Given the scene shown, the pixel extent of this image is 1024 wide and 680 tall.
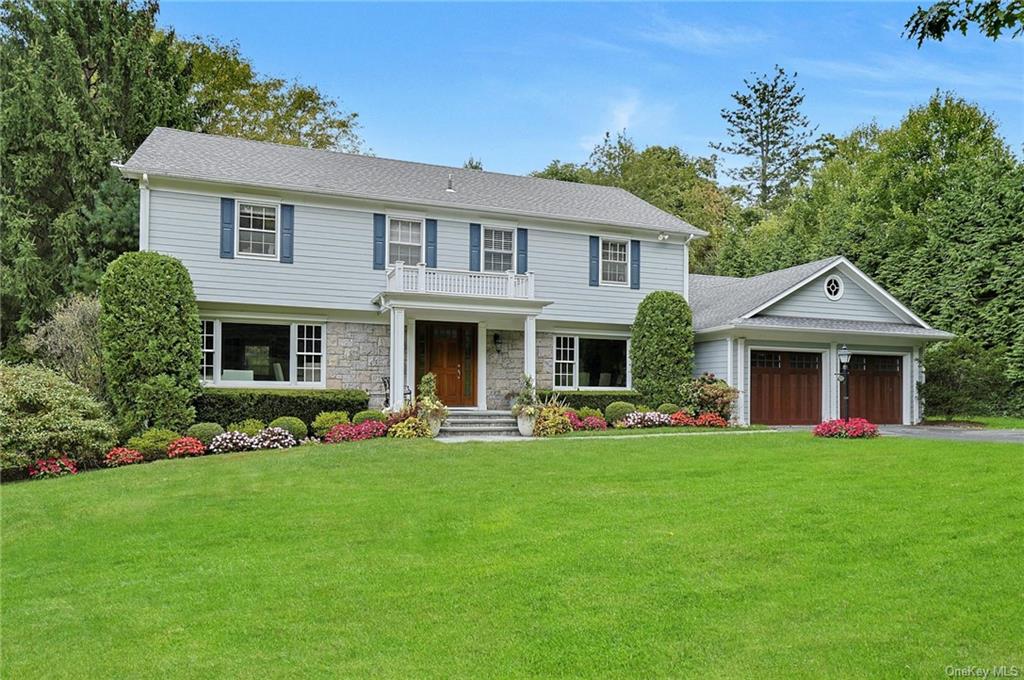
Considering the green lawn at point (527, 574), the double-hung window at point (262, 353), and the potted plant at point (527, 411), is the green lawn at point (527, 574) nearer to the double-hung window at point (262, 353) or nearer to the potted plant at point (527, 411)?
the potted plant at point (527, 411)

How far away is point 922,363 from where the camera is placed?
21.2 m

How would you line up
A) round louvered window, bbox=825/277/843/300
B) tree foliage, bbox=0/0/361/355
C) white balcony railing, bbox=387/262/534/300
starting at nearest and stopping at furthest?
1. white balcony railing, bbox=387/262/534/300
2. round louvered window, bbox=825/277/843/300
3. tree foliage, bbox=0/0/361/355

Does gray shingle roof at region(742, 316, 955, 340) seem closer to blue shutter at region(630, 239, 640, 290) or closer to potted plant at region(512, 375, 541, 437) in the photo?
blue shutter at region(630, 239, 640, 290)

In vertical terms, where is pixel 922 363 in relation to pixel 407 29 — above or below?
below

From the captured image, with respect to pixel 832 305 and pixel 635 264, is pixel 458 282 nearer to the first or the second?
pixel 635 264

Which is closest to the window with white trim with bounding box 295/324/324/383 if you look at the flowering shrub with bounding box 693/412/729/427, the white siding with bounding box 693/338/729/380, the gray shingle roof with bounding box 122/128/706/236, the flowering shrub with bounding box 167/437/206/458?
the gray shingle roof with bounding box 122/128/706/236

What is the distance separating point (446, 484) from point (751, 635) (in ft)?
18.0

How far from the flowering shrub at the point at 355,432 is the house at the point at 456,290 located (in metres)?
1.51

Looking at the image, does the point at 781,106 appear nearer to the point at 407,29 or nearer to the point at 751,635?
the point at 407,29

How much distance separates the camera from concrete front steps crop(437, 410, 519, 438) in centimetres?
1653

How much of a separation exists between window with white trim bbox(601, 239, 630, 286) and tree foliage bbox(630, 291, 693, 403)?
1.41 metres

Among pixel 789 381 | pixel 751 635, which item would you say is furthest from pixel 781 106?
pixel 751 635

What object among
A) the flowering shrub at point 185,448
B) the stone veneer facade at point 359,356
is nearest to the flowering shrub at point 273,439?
the flowering shrub at point 185,448

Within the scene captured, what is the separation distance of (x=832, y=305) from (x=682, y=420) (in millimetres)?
5836
